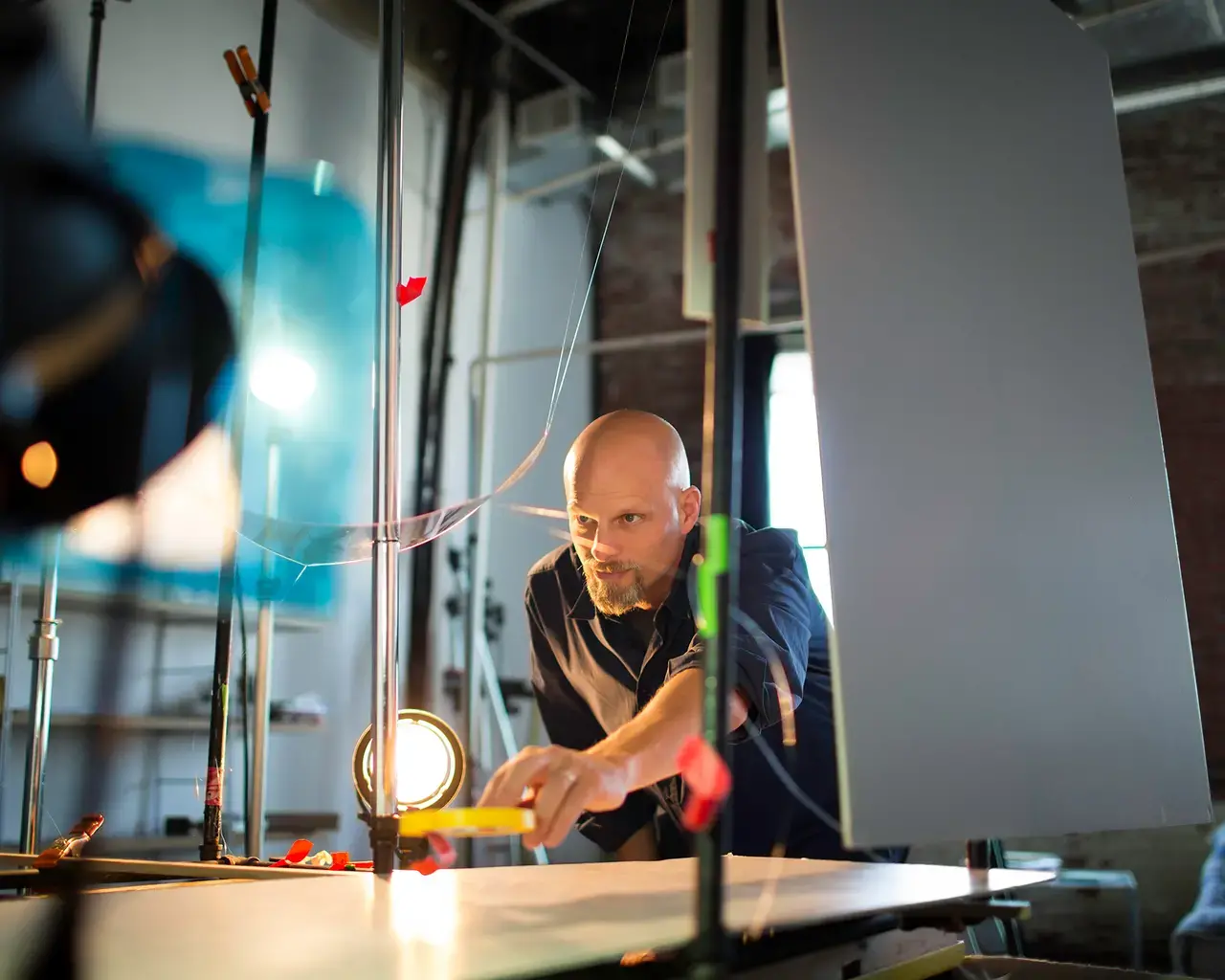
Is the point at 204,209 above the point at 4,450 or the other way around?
above

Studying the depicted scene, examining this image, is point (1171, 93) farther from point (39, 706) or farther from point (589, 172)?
point (39, 706)

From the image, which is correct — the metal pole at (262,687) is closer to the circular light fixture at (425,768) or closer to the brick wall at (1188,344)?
the circular light fixture at (425,768)

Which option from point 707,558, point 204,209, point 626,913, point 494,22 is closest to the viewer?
point 707,558

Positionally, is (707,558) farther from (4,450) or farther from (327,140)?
(327,140)

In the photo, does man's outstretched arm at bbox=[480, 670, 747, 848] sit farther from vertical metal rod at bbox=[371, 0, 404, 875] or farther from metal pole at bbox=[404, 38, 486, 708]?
metal pole at bbox=[404, 38, 486, 708]

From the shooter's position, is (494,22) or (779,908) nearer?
(779,908)

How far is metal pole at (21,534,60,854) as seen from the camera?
1285 millimetres

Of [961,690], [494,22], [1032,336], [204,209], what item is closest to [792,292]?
[494,22]

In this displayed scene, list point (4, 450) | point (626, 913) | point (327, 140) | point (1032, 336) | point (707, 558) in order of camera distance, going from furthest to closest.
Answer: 1. point (327, 140)
2. point (1032, 336)
3. point (4, 450)
4. point (626, 913)
5. point (707, 558)

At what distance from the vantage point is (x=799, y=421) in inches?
154

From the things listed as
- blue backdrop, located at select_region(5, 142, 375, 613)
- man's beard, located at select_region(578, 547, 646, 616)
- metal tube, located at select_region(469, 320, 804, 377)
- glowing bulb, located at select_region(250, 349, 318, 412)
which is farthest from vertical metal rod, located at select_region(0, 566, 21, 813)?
metal tube, located at select_region(469, 320, 804, 377)

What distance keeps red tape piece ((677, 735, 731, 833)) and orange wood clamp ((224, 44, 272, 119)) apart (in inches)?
43.3

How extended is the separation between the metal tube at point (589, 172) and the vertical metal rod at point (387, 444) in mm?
2507

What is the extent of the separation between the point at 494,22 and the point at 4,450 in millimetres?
3077
